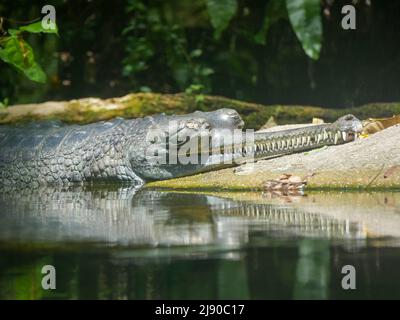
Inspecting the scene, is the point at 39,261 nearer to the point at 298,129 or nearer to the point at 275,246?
the point at 275,246

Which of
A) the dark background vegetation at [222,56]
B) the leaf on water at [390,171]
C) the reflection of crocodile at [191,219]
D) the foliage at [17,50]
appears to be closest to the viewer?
the reflection of crocodile at [191,219]

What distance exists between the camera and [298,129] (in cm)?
727

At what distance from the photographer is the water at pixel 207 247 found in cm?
279

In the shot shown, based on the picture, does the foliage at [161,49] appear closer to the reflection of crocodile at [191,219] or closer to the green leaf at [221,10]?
the reflection of crocodile at [191,219]

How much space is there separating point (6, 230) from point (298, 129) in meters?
3.54

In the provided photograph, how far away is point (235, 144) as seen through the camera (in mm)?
7504

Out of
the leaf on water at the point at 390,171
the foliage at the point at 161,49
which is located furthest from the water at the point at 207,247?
the foliage at the point at 161,49

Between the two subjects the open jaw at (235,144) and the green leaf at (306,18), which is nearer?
the green leaf at (306,18)

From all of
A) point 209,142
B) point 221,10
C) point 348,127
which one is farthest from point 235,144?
point 221,10

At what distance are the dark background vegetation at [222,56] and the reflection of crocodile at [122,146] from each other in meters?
2.27

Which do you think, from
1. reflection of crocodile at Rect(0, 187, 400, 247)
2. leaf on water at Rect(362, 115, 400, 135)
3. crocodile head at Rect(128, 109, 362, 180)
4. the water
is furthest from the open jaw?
the water

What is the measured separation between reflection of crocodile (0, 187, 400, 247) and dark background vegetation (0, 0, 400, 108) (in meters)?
5.08

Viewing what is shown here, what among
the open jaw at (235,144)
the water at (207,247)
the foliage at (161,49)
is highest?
the foliage at (161,49)

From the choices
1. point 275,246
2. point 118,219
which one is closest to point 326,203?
point 118,219
